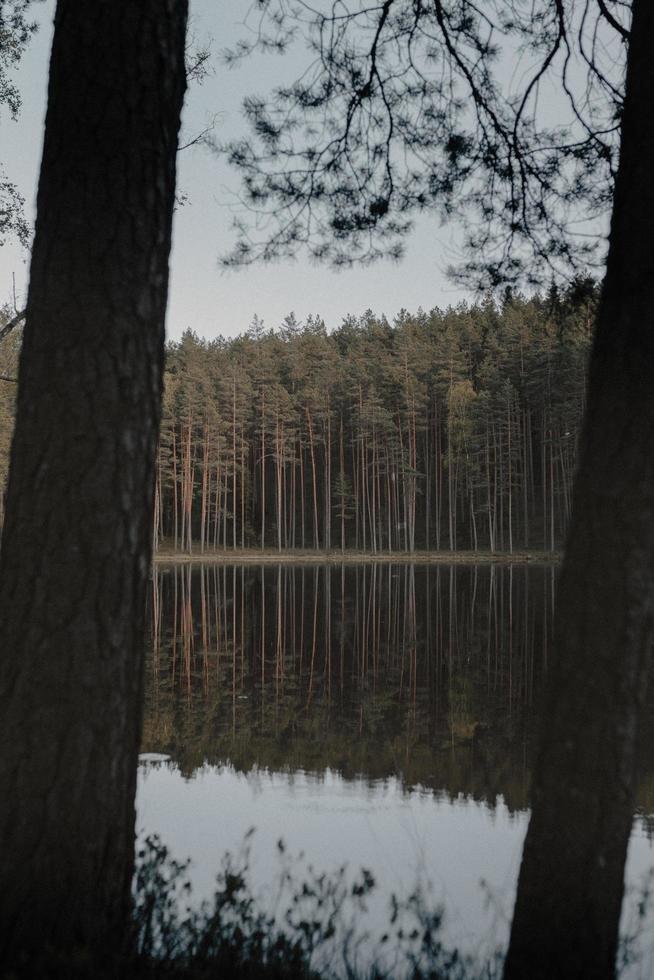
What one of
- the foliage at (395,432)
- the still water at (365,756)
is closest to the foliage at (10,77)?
the still water at (365,756)

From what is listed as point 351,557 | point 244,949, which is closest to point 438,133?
point 244,949

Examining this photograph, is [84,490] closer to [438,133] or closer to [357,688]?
Result: [438,133]

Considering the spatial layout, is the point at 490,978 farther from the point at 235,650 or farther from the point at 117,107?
Result: the point at 235,650

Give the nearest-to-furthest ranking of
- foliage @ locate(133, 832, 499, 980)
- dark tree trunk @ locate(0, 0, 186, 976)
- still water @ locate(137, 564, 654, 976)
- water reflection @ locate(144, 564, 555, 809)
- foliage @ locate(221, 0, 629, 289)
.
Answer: dark tree trunk @ locate(0, 0, 186, 976), foliage @ locate(133, 832, 499, 980), foliage @ locate(221, 0, 629, 289), still water @ locate(137, 564, 654, 976), water reflection @ locate(144, 564, 555, 809)

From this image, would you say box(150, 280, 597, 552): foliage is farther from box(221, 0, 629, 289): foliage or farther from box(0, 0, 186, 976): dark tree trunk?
box(0, 0, 186, 976): dark tree trunk

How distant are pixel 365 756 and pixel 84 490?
6.12 metres

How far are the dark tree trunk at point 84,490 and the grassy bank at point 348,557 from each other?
47296mm

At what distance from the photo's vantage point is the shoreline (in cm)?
5031

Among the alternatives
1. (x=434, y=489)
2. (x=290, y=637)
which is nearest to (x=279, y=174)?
(x=290, y=637)

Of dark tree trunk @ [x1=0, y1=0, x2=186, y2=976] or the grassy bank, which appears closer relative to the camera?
dark tree trunk @ [x1=0, y1=0, x2=186, y2=976]

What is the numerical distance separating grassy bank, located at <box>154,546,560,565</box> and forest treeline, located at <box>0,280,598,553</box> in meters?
0.90

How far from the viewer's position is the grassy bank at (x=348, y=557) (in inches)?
1988

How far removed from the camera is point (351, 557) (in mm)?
53250

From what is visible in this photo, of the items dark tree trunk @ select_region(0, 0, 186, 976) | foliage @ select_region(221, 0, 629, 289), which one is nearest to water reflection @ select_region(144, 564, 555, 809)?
foliage @ select_region(221, 0, 629, 289)
